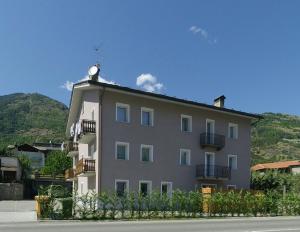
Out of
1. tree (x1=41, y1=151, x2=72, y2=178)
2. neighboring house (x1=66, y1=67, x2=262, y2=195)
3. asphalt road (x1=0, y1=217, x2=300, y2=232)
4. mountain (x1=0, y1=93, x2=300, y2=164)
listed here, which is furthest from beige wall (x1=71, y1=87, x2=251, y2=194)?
mountain (x1=0, y1=93, x2=300, y2=164)

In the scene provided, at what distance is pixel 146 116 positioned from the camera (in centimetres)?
3784

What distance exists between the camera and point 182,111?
1576 inches

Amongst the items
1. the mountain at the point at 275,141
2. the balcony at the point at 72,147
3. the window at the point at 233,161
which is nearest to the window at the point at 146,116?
the balcony at the point at 72,147

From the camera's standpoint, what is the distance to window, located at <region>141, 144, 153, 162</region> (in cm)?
3722

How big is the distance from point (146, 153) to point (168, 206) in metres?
11.3

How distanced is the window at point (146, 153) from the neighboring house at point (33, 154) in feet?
233

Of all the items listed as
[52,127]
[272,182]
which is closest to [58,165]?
[272,182]

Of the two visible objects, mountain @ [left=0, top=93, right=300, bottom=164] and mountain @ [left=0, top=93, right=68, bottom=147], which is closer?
mountain @ [left=0, top=93, right=300, bottom=164]

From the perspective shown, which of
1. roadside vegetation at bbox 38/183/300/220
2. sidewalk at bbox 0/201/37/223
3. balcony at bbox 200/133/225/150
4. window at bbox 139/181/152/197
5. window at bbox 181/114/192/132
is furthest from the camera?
balcony at bbox 200/133/225/150

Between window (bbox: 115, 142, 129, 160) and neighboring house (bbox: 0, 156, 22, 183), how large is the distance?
31.8 metres

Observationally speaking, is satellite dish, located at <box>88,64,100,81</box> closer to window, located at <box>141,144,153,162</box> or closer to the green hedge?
window, located at <box>141,144,153,162</box>

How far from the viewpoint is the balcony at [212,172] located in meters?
40.1

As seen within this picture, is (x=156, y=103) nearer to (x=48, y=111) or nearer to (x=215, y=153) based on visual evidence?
(x=215, y=153)

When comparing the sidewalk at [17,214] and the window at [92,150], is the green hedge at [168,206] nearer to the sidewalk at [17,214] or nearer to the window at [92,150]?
the sidewalk at [17,214]
